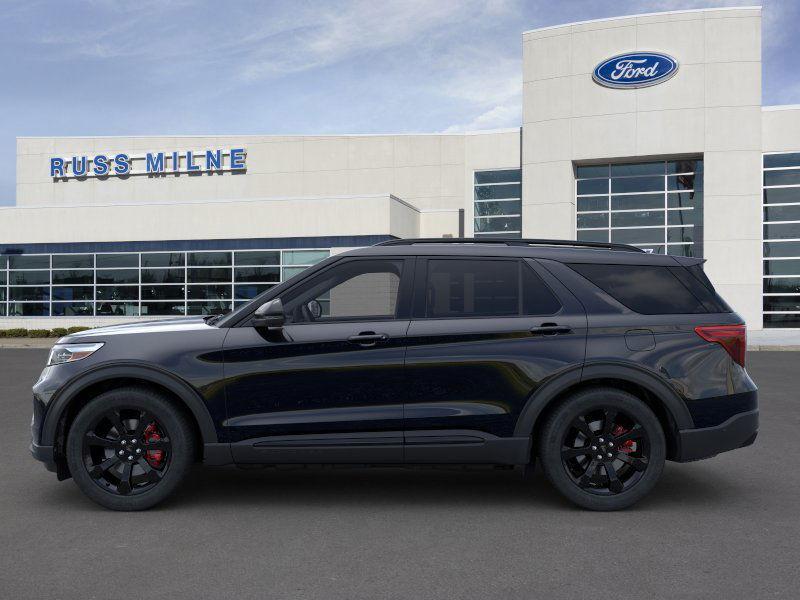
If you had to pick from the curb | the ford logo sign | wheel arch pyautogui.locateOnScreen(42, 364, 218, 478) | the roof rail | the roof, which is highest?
the ford logo sign

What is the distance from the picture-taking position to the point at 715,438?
5332 millimetres

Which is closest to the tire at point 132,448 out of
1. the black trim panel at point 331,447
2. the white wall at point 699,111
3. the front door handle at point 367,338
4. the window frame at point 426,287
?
the black trim panel at point 331,447

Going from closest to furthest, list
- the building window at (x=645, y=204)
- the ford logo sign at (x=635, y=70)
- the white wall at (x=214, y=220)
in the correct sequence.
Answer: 1. the ford logo sign at (x=635, y=70)
2. the building window at (x=645, y=204)
3. the white wall at (x=214, y=220)

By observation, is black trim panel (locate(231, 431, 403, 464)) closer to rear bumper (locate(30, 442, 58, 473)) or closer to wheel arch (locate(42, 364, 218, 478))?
wheel arch (locate(42, 364, 218, 478))

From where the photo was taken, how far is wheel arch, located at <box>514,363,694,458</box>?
17.2 ft

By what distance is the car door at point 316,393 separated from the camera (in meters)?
5.22

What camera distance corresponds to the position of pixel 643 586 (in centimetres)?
394

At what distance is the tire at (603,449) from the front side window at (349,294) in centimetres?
135

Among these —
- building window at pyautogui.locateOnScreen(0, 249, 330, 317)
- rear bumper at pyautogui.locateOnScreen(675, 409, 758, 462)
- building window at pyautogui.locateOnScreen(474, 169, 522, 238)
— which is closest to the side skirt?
rear bumper at pyautogui.locateOnScreen(675, 409, 758, 462)

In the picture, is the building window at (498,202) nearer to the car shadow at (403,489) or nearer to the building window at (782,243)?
the building window at (782,243)

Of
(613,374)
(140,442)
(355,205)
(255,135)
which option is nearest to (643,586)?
(613,374)

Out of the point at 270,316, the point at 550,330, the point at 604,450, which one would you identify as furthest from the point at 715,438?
the point at 270,316

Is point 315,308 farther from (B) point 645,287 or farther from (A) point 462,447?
(B) point 645,287

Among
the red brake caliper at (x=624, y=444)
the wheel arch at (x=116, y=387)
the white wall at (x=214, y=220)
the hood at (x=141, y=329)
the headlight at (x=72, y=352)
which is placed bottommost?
the red brake caliper at (x=624, y=444)
